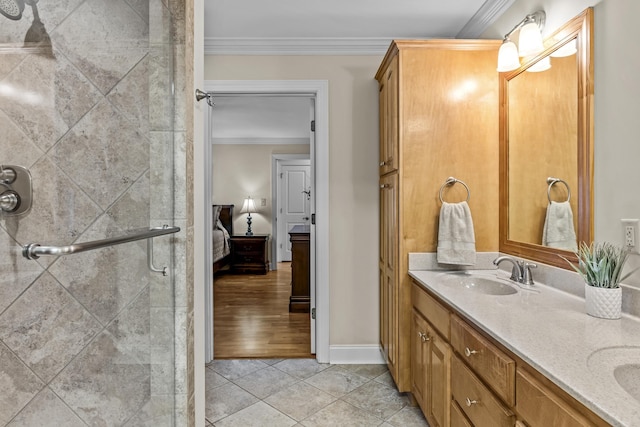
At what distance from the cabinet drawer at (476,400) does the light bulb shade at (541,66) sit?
55.9 inches

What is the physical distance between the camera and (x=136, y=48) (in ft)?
4.12

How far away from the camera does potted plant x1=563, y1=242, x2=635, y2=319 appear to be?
4.32 ft

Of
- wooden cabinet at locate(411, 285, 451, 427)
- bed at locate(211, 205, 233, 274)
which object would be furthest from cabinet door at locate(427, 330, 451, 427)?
bed at locate(211, 205, 233, 274)

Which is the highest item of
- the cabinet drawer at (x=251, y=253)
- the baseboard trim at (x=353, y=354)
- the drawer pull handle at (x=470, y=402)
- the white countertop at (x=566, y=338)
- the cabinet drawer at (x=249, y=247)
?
the white countertop at (x=566, y=338)

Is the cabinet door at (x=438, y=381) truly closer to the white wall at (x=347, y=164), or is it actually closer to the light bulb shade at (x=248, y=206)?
the white wall at (x=347, y=164)

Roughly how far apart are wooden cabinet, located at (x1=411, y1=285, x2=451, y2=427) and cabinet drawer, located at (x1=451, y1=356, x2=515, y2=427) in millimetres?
82

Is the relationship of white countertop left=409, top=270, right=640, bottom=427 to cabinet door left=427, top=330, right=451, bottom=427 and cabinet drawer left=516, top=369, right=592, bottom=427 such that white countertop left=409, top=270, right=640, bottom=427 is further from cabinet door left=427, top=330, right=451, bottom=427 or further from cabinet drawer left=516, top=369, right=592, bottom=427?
cabinet door left=427, top=330, right=451, bottom=427

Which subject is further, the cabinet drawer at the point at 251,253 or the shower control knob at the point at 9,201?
the cabinet drawer at the point at 251,253

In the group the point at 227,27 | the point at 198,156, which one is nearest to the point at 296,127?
the point at 227,27

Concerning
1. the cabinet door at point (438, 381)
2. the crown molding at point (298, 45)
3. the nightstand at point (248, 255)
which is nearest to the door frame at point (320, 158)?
the crown molding at point (298, 45)

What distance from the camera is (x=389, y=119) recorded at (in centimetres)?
247

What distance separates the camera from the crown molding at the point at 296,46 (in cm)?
280

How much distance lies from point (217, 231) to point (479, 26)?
183 inches

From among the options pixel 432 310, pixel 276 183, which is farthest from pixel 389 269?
pixel 276 183
